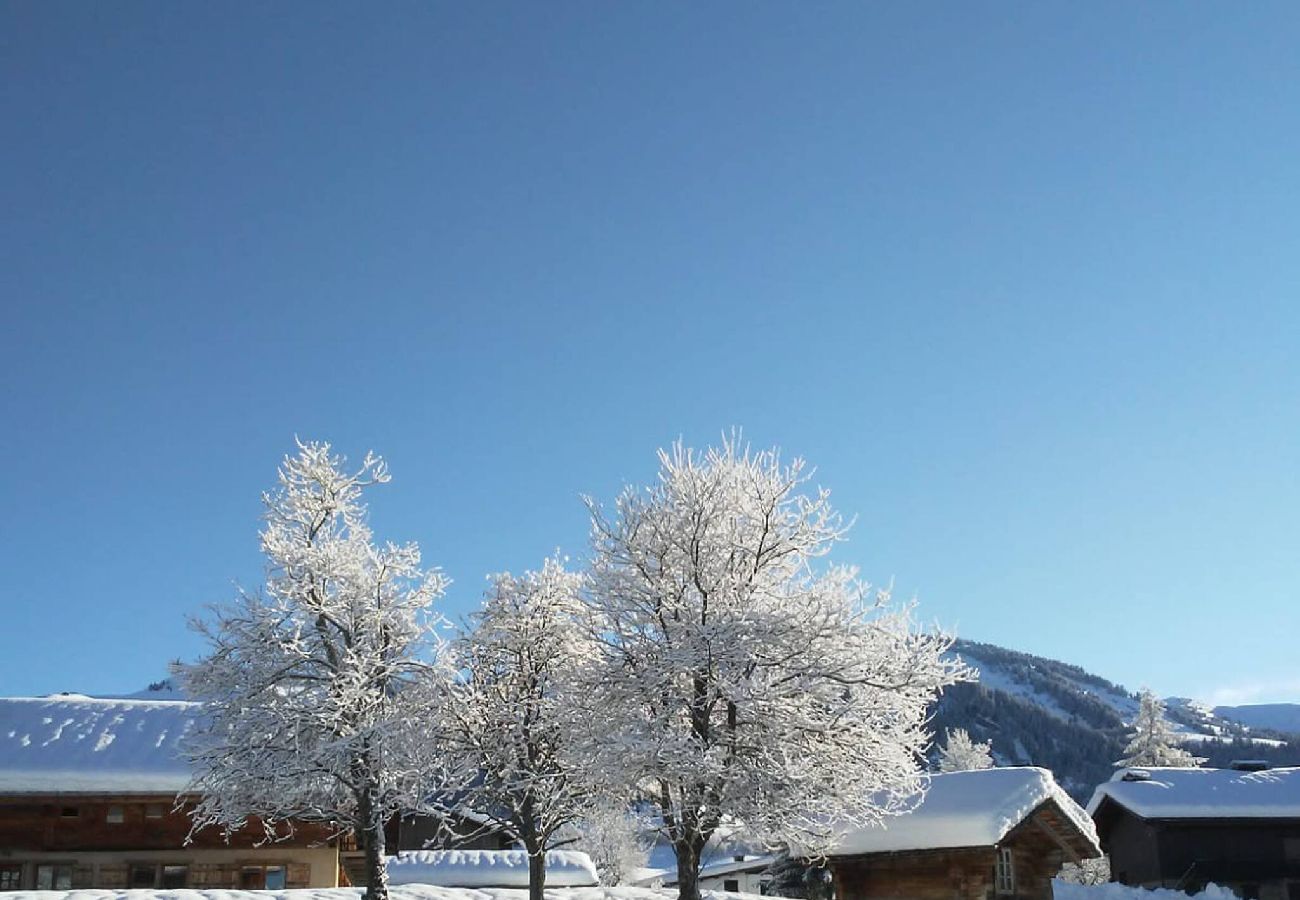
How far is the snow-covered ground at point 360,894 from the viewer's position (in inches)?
958

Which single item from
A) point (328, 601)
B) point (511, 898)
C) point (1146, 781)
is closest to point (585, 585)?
point (328, 601)

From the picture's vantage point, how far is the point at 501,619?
28.9 meters

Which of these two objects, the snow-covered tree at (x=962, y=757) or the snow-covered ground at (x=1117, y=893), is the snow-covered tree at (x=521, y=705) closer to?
the snow-covered ground at (x=1117, y=893)

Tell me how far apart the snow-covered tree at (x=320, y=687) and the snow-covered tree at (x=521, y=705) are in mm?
1369

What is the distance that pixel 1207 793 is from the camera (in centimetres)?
4812

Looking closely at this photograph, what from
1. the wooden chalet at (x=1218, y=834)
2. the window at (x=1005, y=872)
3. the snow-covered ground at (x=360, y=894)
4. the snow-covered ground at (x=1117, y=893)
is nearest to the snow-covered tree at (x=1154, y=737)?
the wooden chalet at (x=1218, y=834)

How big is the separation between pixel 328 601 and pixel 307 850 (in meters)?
14.3

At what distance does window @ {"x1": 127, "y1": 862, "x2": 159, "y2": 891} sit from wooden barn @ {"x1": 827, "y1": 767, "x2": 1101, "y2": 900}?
21507 millimetres

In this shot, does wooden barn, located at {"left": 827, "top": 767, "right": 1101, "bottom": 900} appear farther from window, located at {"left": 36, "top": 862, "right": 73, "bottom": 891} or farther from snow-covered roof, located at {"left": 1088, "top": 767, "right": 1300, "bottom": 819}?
window, located at {"left": 36, "top": 862, "right": 73, "bottom": 891}

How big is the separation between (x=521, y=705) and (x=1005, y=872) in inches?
606

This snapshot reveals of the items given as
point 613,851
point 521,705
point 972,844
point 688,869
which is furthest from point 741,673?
point 613,851

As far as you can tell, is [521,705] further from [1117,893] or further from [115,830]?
[1117,893]

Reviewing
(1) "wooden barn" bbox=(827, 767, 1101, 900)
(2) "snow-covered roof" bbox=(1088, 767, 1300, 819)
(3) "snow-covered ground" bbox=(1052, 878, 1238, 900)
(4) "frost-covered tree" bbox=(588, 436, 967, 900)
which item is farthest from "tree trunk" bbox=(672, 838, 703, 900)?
(2) "snow-covered roof" bbox=(1088, 767, 1300, 819)

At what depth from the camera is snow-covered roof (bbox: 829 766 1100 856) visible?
29.0m
